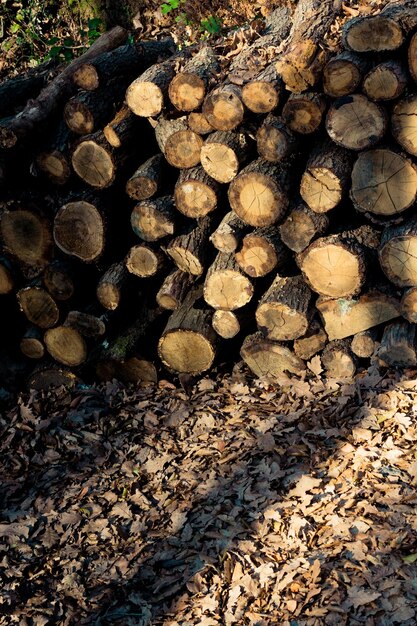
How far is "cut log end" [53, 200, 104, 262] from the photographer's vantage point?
5484 millimetres

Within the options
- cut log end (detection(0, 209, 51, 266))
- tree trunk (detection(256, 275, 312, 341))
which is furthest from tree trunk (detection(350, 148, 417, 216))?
cut log end (detection(0, 209, 51, 266))

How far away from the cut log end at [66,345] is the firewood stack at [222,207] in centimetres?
1

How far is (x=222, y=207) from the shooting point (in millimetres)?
5559

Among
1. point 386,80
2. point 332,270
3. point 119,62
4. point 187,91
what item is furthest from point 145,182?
point 386,80

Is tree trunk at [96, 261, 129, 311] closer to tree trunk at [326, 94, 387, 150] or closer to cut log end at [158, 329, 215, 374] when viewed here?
cut log end at [158, 329, 215, 374]

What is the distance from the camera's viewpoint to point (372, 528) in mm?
4012

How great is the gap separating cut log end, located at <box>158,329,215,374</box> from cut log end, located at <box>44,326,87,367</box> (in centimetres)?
71

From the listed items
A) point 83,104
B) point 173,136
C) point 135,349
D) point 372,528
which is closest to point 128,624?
point 372,528

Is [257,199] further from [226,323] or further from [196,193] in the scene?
[226,323]

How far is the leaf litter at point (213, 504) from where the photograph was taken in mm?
3807

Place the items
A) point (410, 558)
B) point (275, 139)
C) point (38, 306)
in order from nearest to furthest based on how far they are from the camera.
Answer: point (410, 558), point (275, 139), point (38, 306)

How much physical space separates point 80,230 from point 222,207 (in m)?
1.14

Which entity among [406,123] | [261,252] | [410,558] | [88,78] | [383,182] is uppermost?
[88,78]

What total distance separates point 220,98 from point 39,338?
258cm
